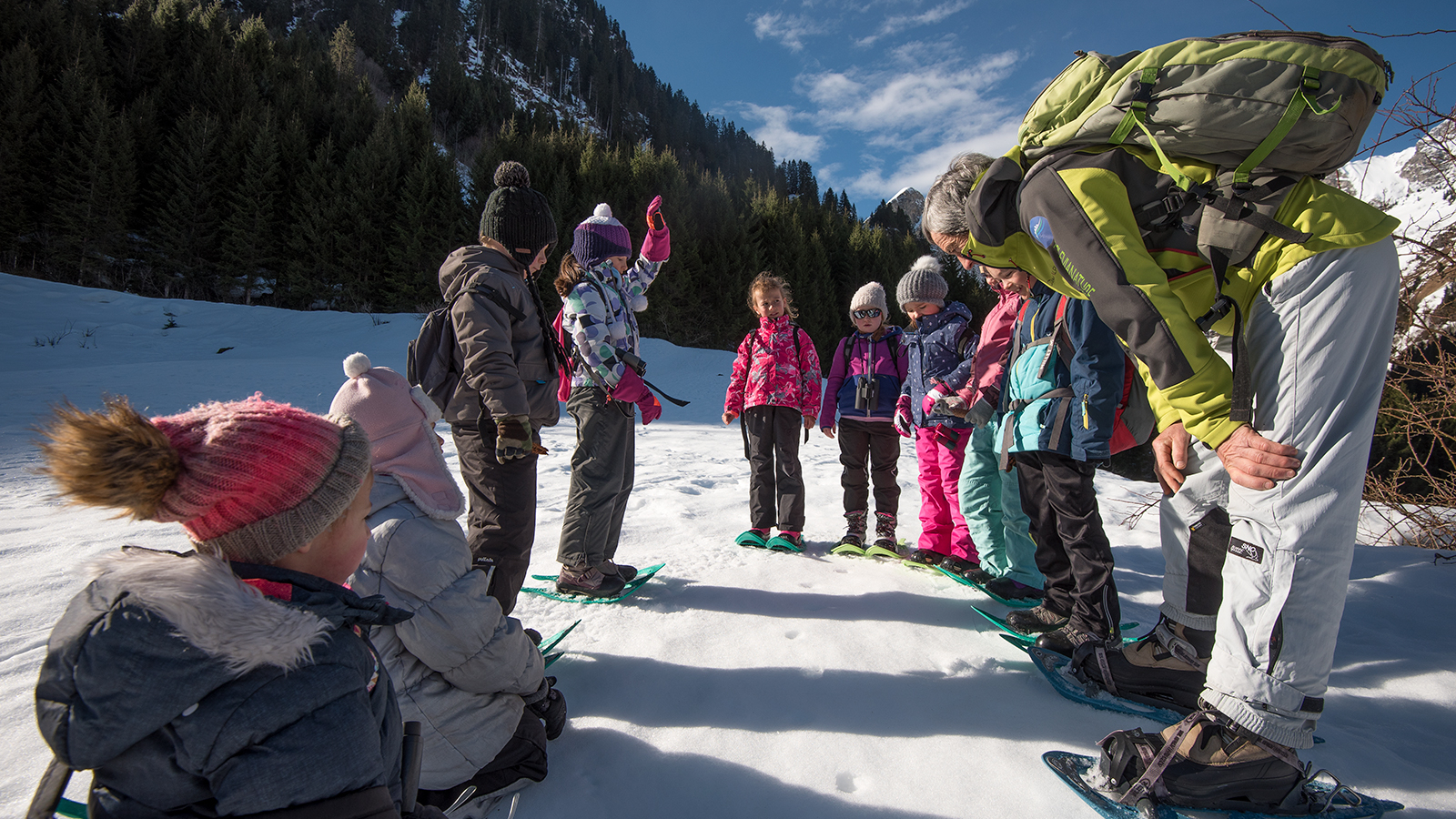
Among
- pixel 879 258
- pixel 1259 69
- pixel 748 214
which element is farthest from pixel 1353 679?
pixel 879 258

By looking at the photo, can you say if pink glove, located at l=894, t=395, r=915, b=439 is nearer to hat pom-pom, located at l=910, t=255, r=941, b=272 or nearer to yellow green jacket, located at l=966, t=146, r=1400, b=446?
hat pom-pom, located at l=910, t=255, r=941, b=272

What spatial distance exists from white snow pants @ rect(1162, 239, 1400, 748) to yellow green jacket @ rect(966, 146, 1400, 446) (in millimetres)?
65

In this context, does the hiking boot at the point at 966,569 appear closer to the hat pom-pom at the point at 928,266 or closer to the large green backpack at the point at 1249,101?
the hat pom-pom at the point at 928,266

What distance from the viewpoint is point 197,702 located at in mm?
772

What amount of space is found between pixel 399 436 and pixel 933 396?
242 centimetres

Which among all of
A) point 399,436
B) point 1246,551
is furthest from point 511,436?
point 1246,551

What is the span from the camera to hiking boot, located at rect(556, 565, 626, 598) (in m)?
2.67

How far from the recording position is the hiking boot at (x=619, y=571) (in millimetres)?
2760

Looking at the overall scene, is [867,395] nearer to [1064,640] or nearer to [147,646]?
[1064,640]

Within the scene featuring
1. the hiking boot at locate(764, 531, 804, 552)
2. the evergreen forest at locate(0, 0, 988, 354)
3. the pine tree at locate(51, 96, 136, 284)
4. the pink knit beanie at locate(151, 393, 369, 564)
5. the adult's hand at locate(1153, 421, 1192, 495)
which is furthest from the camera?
the evergreen forest at locate(0, 0, 988, 354)

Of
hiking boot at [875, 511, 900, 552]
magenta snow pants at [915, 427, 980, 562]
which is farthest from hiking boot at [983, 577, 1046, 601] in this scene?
hiking boot at [875, 511, 900, 552]

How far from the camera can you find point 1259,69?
1.26m

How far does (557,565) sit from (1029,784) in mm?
2272

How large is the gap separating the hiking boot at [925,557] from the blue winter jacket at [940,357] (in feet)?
2.22
